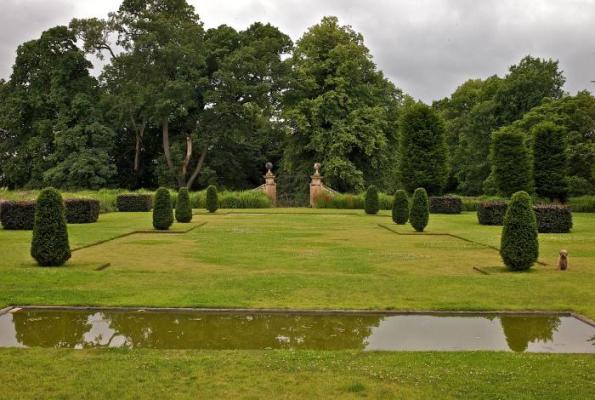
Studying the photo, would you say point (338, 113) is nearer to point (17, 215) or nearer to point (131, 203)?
point (131, 203)

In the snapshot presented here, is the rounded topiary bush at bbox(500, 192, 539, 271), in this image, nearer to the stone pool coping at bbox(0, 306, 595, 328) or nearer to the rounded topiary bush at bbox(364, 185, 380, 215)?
the stone pool coping at bbox(0, 306, 595, 328)

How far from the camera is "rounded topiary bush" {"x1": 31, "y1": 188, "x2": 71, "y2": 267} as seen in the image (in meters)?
12.2

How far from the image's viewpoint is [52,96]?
4322 cm

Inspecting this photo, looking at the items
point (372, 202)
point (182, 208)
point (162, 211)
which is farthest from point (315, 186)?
point (162, 211)

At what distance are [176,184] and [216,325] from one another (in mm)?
41103

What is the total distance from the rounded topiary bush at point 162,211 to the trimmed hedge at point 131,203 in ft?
44.5

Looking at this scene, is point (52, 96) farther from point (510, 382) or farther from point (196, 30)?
point (510, 382)

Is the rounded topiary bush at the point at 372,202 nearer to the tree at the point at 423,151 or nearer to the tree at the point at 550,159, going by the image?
the tree at the point at 423,151

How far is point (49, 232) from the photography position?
485 inches

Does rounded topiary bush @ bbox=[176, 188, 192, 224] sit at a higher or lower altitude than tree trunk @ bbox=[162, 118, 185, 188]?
lower

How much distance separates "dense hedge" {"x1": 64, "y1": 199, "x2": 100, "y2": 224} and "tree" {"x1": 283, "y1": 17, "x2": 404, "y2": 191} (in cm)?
2092

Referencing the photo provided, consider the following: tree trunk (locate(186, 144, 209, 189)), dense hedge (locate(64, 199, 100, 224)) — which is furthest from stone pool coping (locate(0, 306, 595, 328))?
tree trunk (locate(186, 144, 209, 189))

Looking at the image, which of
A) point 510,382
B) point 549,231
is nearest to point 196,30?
point 549,231

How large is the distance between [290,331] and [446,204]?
27.8m
